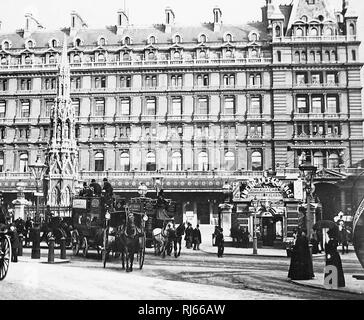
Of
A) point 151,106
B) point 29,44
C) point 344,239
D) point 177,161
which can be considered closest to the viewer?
point 344,239

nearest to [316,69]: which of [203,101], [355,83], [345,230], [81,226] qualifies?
[355,83]

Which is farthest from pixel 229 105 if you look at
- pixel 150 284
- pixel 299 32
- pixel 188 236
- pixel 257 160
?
pixel 150 284

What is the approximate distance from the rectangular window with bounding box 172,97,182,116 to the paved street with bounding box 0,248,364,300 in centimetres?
1399

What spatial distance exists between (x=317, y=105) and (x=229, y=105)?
4.29 meters

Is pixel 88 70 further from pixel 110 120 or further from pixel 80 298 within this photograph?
pixel 80 298

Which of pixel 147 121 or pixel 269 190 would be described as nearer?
pixel 269 190

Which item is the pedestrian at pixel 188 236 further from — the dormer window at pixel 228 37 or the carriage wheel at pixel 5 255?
the dormer window at pixel 228 37

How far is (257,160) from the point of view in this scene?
2298 centimetres

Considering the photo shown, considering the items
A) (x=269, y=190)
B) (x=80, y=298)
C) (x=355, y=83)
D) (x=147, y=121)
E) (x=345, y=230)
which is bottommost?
(x=80, y=298)

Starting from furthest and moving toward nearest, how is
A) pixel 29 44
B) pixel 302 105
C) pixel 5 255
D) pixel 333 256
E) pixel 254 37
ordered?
pixel 254 37 < pixel 29 44 < pixel 302 105 < pixel 333 256 < pixel 5 255

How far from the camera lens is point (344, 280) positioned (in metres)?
9.38

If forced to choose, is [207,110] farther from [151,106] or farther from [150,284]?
[150,284]

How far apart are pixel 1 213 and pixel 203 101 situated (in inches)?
625


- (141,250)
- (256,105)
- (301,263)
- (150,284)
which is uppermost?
(256,105)
